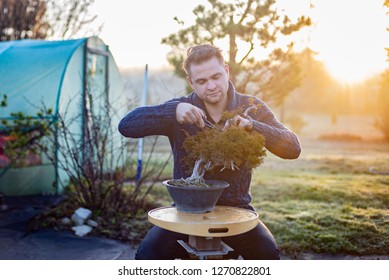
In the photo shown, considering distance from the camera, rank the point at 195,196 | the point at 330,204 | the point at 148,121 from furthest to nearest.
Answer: the point at 330,204, the point at 148,121, the point at 195,196

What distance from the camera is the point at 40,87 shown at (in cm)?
597

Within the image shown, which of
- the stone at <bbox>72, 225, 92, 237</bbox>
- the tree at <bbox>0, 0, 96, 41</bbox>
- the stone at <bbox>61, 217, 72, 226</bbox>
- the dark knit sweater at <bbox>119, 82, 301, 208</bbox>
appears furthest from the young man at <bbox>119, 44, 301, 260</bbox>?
the tree at <bbox>0, 0, 96, 41</bbox>

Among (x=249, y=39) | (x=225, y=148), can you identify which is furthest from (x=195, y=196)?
(x=249, y=39)

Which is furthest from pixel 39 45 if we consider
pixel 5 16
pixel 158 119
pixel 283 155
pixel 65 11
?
pixel 283 155

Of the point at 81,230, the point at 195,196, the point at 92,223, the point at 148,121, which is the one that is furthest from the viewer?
the point at 92,223

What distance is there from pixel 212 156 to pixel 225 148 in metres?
0.09

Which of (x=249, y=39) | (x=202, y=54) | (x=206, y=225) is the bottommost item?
(x=206, y=225)

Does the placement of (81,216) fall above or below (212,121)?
below

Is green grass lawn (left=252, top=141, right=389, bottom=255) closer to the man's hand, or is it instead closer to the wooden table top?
the wooden table top

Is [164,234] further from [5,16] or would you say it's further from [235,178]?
[5,16]

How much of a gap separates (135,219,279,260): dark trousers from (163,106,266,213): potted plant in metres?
0.21

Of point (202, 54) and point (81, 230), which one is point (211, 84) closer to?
point (202, 54)

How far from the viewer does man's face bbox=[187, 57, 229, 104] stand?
249cm

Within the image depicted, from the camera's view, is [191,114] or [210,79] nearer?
[191,114]
